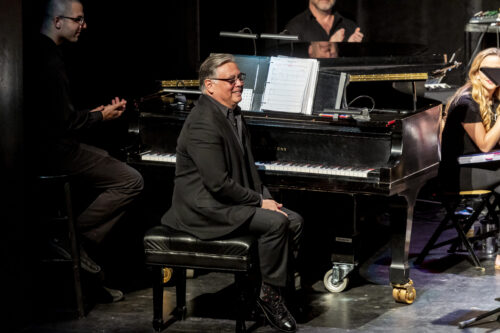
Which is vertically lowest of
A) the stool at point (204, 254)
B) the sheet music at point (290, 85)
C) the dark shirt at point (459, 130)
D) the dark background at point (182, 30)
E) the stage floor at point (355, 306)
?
the stage floor at point (355, 306)

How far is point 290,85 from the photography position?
5434 mm

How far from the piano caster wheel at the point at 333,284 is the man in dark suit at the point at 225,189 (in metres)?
0.74

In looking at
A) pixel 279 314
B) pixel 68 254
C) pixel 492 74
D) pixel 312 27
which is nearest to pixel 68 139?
pixel 68 254

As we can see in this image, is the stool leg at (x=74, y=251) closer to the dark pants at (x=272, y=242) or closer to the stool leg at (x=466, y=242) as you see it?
the dark pants at (x=272, y=242)

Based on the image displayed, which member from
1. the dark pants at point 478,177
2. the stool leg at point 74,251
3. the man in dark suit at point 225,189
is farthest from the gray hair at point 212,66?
the dark pants at point 478,177

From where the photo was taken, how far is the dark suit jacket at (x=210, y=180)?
15.2 ft

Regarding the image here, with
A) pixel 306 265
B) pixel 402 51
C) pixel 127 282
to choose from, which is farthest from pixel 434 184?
pixel 127 282

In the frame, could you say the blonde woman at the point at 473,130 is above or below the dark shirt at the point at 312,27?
below

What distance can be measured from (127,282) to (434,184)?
206 cm

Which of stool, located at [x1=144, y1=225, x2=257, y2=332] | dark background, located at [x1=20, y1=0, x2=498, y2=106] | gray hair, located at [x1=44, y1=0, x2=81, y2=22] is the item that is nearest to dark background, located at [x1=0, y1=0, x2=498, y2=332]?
dark background, located at [x1=20, y1=0, x2=498, y2=106]

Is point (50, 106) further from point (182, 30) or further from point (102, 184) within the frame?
point (182, 30)

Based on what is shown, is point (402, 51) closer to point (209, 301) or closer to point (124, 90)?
point (124, 90)

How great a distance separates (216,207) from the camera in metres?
4.67

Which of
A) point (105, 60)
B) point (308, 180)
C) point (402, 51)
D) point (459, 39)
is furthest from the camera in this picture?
point (459, 39)
